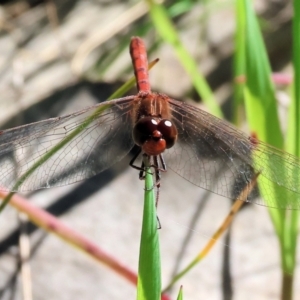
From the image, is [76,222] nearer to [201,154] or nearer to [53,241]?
[53,241]

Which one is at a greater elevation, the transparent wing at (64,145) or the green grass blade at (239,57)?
the green grass blade at (239,57)

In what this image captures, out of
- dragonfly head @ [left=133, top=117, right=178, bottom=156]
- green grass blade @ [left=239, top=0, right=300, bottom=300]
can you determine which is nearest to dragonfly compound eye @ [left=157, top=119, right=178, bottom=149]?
dragonfly head @ [left=133, top=117, right=178, bottom=156]

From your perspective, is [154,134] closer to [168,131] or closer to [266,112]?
[168,131]

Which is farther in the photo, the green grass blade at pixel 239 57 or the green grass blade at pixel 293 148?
the green grass blade at pixel 239 57

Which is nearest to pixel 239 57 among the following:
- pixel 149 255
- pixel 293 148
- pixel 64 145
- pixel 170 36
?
pixel 170 36

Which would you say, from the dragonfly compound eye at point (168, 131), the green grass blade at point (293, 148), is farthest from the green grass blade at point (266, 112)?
the dragonfly compound eye at point (168, 131)

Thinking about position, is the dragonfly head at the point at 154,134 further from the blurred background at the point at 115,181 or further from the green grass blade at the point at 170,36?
the blurred background at the point at 115,181

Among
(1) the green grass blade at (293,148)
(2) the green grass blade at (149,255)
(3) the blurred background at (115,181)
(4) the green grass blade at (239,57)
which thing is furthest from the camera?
(3) the blurred background at (115,181)
